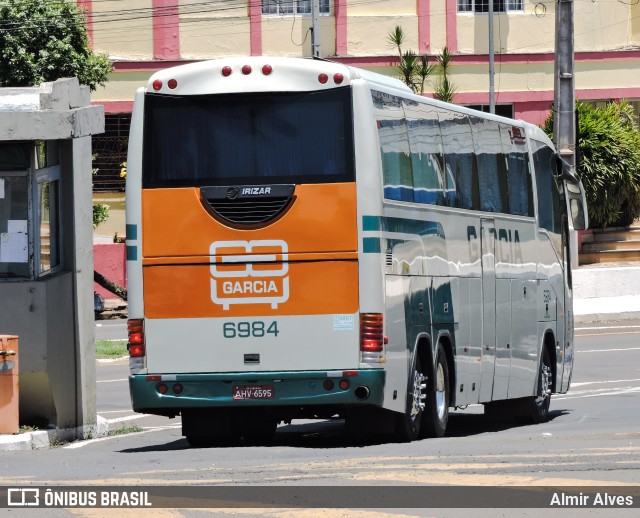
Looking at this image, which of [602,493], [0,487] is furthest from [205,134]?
[602,493]

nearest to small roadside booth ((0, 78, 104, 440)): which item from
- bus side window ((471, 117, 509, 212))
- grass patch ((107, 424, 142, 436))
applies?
grass patch ((107, 424, 142, 436))

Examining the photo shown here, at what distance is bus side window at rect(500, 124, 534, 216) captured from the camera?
18.9 m

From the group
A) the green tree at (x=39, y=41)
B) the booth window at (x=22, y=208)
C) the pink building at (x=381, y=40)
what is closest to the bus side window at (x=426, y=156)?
the booth window at (x=22, y=208)

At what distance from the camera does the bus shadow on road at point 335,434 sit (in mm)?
15750

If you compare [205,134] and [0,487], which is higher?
[205,134]

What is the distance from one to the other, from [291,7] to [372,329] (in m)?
37.7

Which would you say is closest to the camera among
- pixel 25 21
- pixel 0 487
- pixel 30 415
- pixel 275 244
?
pixel 0 487

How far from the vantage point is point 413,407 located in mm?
15500

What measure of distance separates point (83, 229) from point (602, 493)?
8.41 meters

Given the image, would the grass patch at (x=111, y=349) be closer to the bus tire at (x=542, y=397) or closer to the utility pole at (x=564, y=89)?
the utility pole at (x=564, y=89)

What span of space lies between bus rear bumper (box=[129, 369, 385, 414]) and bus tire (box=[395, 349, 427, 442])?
0.84 meters

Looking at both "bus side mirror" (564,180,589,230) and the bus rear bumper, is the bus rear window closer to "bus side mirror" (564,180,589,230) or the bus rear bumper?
the bus rear bumper

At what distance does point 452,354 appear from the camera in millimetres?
16703

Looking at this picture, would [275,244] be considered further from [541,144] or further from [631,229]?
[631,229]
